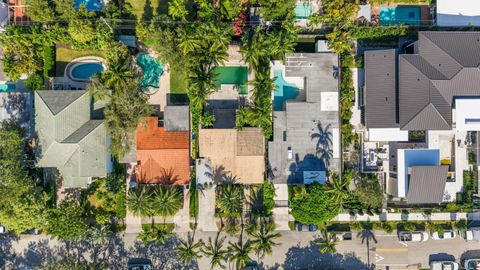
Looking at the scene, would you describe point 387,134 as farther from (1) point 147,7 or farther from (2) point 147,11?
(1) point 147,7

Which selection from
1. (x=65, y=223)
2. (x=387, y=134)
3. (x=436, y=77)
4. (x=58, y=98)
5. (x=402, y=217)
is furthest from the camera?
(x=402, y=217)

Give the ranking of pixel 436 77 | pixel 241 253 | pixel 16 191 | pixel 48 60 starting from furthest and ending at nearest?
pixel 48 60, pixel 241 253, pixel 436 77, pixel 16 191

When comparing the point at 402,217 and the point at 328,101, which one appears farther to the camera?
the point at 402,217

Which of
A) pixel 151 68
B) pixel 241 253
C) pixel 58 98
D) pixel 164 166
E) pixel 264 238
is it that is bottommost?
pixel 241 253

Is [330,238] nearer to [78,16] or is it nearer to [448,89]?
[448,89]

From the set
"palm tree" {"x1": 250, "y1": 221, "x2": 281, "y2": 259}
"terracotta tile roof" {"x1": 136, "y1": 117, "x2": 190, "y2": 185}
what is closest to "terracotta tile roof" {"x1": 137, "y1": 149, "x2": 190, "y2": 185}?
"terracotta tile roof" {"x1": 136, "y1": 117, "x2": 190, "y2": 185}

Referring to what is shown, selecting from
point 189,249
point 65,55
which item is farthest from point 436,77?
point 65,55

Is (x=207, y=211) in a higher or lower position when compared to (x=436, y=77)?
lower

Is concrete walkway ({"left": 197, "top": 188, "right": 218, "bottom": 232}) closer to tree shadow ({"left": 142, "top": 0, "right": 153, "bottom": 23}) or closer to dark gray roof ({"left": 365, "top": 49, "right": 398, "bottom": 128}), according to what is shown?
dark gray roof ({"left": 365, "top": 49, "right": 398, "bottom": 128})
